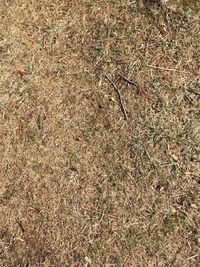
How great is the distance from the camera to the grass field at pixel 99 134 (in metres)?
3.88

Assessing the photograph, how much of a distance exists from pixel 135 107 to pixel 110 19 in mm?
826

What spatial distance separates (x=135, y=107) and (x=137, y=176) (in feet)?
1.84

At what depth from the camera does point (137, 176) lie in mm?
4059

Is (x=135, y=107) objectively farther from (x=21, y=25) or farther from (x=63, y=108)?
(x=21, y=25)

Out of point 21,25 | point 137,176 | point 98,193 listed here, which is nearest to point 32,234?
point 98,193

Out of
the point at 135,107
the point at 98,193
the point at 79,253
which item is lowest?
the point at 79,253

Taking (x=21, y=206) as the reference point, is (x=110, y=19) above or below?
above

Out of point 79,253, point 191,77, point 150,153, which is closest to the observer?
point 79,253

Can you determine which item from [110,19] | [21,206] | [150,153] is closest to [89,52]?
A: [110,19]

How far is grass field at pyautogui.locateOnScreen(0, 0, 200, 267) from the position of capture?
388 centimetres

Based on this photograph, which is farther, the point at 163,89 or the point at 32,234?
the point at 163,89

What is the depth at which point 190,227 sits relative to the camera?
12.7 ft

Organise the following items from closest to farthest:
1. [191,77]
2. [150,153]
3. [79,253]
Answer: [79,253] → [150,153] → [191,77]

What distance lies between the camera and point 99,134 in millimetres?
4215
